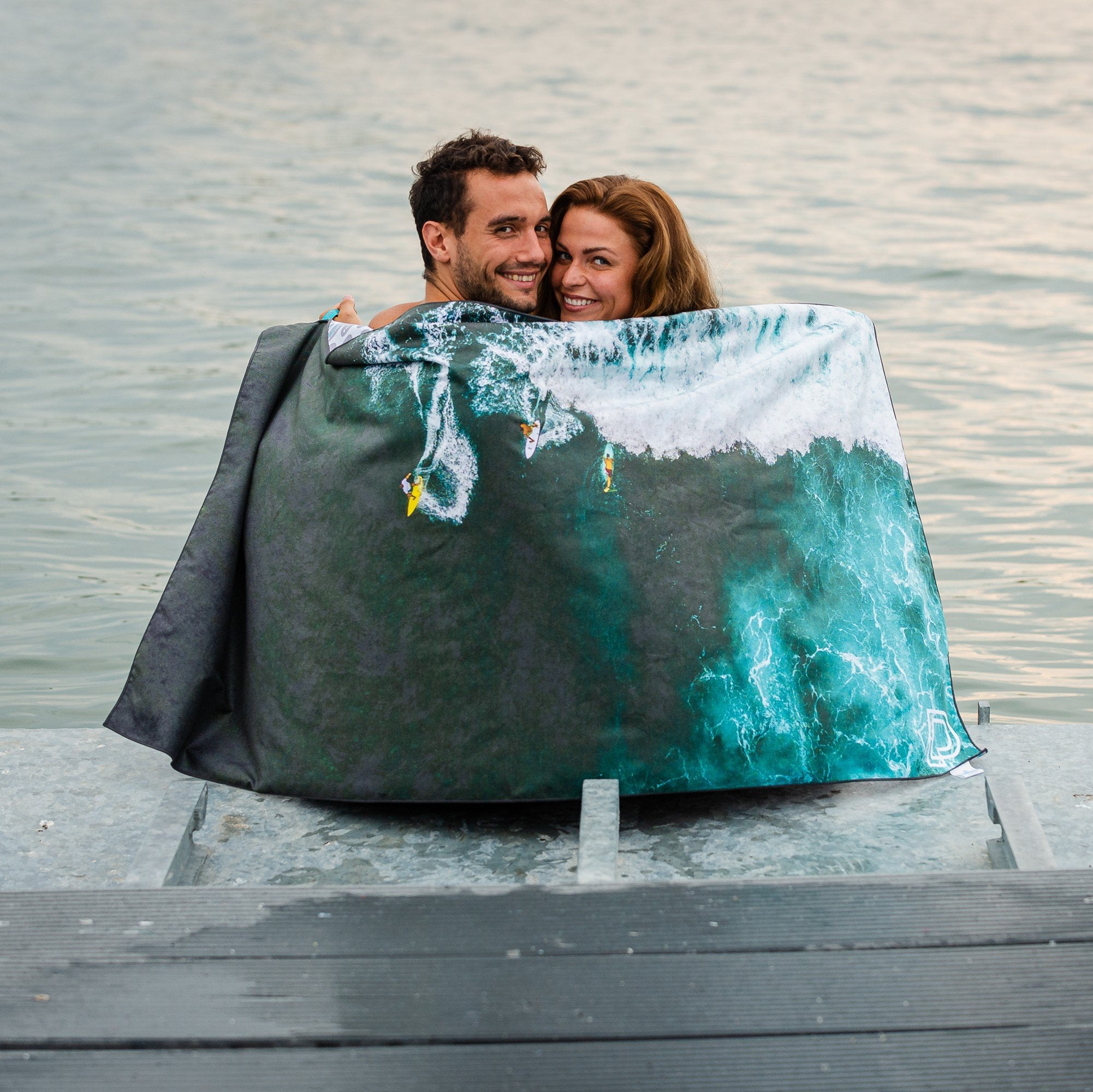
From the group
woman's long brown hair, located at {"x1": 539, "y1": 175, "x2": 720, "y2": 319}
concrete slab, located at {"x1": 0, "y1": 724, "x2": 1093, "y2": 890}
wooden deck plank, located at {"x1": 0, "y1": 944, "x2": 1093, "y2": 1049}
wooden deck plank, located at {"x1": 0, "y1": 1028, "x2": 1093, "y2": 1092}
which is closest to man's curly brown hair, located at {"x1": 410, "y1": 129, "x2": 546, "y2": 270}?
woman's long brown hair, located at {"x1": 539, "y1": 175, "x2": 720, "y2": 319}

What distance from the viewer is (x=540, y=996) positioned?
7.51 feet

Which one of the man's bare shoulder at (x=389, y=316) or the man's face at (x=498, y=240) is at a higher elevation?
the man's face at (x=498, y=240)

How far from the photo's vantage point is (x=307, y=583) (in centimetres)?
324

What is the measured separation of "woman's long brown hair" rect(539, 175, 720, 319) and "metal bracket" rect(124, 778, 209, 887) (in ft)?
5.03

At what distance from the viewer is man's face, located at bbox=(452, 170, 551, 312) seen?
145 inches

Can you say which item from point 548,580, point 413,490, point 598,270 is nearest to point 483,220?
point 598,270

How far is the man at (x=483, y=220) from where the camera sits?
3.69 m

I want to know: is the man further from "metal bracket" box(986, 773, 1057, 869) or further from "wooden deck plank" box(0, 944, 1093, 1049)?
"wooden deck plank" box(0, 944, 1093, 1049)

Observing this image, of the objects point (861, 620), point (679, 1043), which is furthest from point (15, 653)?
point (679, 1043)

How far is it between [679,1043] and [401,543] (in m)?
1.28

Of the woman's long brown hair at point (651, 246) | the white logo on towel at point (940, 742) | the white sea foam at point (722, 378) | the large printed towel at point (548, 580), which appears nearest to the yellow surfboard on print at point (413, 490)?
the large printed towel at point (548, 580)

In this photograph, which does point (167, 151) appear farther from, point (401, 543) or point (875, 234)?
Answer: point (401, 543)

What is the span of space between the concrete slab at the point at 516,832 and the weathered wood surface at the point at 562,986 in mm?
328

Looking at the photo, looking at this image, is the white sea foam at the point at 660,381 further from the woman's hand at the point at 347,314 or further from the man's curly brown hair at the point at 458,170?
the man's curly brown hair at the point at 458,170
